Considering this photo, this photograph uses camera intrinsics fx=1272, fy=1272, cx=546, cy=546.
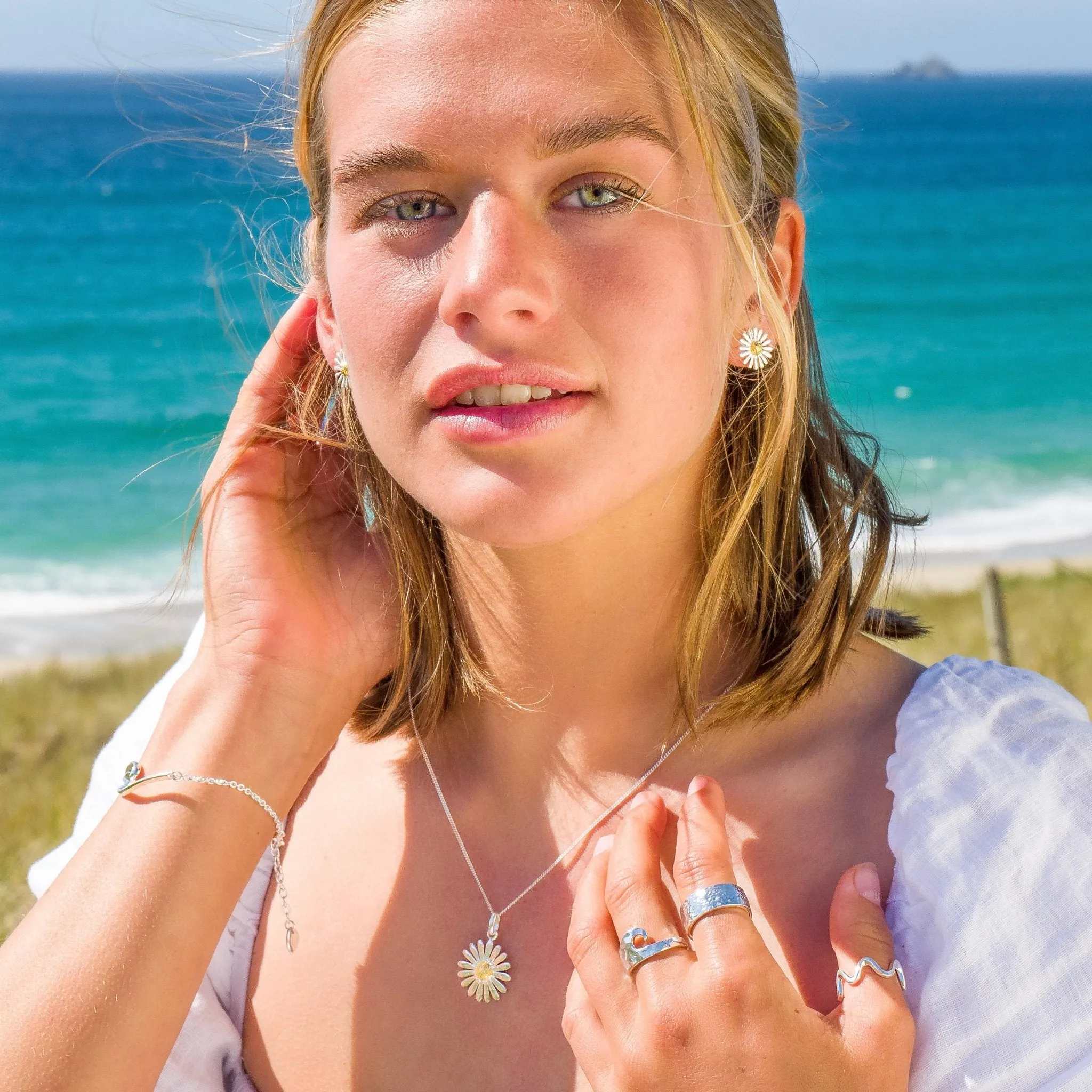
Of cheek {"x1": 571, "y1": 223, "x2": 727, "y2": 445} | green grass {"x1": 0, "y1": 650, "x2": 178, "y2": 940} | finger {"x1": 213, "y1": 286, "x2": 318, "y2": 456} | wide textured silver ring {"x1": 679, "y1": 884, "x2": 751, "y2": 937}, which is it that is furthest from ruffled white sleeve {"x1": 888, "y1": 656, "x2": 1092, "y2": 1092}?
green grass {"x1": 0, "y1": 650, "x2": 178, "y2": 940}

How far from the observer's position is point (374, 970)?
79.4 inches

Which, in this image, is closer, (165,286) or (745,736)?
(745,736)

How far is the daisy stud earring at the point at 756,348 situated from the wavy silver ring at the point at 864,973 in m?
0.90

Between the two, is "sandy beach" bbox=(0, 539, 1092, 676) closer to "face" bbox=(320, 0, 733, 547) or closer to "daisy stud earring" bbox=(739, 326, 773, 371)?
"daisy stud earring" bbox=(739, 326, 773, 371)

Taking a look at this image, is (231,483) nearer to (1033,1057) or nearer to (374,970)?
(374,970)

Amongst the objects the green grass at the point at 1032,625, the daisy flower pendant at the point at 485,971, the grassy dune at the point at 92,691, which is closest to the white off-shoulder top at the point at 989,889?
the daisy flower pendant at the point at 485,971

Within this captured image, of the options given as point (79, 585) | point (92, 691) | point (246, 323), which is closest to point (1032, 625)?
point (92, 691)

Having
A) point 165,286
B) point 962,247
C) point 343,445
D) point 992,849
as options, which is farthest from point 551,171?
point 962,247

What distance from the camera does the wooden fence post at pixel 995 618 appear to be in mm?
5812

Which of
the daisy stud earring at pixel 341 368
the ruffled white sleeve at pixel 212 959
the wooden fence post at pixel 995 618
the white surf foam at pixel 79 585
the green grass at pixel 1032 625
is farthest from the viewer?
the white surf foam at pixel 79 585

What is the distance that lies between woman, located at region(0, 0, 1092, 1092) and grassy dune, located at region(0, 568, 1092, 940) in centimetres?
254

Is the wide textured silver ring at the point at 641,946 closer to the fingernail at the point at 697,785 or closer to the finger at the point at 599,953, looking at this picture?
the finger at the point at 599,953

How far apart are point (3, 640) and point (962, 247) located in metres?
Answer: 24.2

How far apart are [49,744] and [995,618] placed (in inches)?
176
